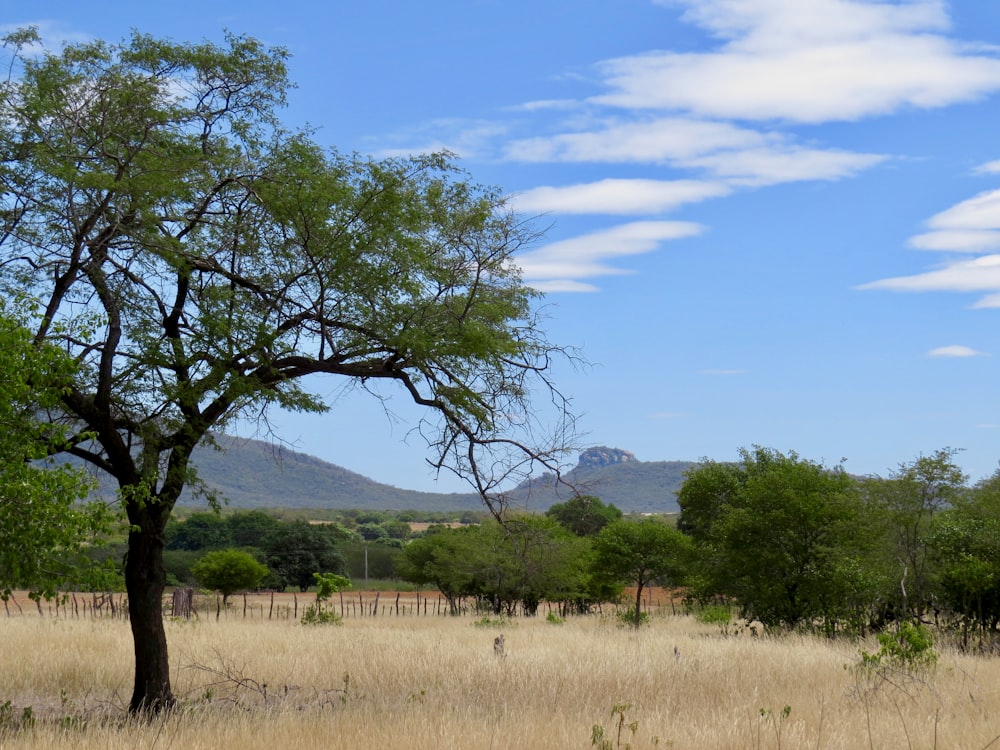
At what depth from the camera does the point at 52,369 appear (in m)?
11.5

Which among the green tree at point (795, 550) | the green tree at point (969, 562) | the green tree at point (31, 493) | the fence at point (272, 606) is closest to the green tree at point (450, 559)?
the fence at point (272, 606)

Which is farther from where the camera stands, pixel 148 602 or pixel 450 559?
pixel 450 559

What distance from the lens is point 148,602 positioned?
14.4 m

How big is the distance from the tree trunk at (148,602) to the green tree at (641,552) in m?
30.9

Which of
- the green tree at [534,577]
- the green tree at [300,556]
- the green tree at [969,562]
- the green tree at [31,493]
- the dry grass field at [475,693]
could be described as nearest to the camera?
the green tree at [31,493]

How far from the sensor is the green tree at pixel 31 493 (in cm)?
903

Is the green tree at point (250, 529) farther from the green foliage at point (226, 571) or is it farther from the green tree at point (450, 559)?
the green foliage at point (226, 571)

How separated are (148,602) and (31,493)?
20.2 ft

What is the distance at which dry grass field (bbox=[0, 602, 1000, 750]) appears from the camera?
970 centimetres

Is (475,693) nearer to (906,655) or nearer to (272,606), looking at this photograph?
(906,655)

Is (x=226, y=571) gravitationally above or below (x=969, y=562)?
below

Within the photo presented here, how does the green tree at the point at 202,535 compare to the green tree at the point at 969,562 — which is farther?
the green tree at the point at 202,535

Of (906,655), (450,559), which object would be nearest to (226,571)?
(450,559)

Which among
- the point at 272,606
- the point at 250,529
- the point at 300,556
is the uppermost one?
the point at 250,529
